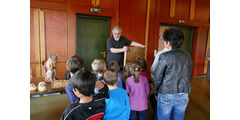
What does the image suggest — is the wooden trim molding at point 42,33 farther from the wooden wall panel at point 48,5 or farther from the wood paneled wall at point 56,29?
the wooden wall panel at point 48,5

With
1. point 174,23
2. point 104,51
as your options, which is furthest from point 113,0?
point 174,23

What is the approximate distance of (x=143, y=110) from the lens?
201cm

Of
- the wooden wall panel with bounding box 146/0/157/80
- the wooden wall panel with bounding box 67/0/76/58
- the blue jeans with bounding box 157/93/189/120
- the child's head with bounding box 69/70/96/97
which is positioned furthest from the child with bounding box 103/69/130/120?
the wooden wall panel with bounding box 146/0/157/80

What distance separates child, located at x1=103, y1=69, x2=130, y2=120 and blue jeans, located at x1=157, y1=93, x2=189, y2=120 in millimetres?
425

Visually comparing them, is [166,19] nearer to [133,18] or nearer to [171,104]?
[133,18]

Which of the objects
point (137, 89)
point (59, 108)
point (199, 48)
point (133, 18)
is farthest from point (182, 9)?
point (59, 108)

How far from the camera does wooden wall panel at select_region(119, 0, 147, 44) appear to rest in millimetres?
4471

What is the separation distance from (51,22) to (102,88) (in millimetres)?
3012

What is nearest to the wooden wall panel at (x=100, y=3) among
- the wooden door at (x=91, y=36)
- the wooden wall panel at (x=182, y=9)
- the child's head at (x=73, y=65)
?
the wooden door at (x=91, y=36)

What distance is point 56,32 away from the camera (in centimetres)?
384

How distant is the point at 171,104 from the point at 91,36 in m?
3.37

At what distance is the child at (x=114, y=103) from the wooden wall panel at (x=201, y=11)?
539 centimetres

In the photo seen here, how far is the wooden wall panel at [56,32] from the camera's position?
3.74 metres

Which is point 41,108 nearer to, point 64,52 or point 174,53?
point 64,52
